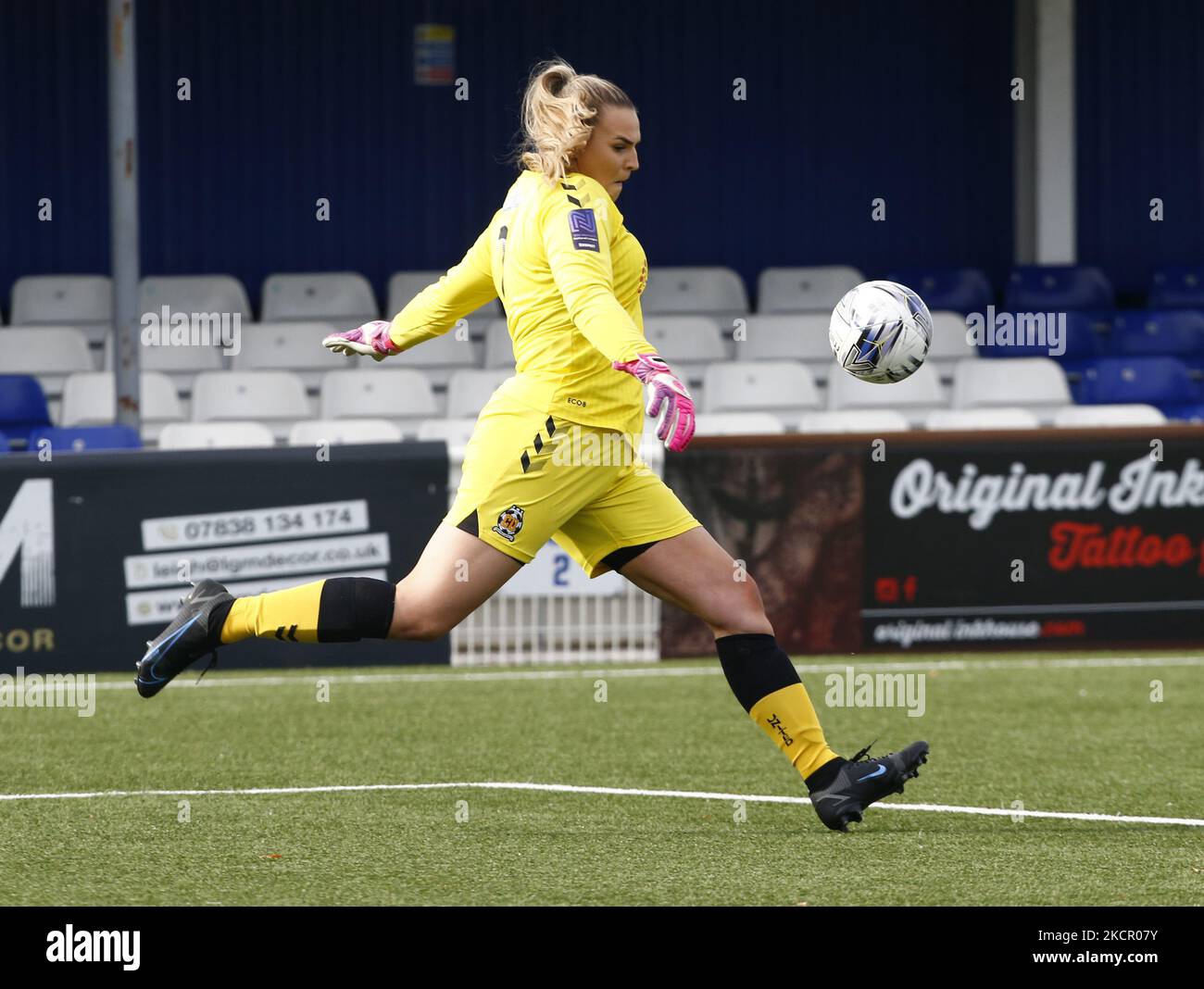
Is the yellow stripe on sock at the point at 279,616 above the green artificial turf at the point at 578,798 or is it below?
above

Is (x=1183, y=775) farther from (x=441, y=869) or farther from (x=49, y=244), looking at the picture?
(x=49, y=244)

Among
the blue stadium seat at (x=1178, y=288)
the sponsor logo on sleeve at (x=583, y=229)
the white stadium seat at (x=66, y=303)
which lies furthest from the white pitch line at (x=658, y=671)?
the blue stadium seat at (x=1178, y=288)

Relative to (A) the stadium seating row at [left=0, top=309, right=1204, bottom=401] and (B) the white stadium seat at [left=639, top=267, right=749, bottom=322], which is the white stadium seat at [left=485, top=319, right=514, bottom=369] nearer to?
(A) the stadium seating row at [left=0, top=309, right=1204, bottom=401]

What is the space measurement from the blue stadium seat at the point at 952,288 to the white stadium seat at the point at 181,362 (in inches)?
205

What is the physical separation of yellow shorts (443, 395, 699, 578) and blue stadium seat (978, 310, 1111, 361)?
9.82 m

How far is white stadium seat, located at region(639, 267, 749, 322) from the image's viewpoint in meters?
15.1

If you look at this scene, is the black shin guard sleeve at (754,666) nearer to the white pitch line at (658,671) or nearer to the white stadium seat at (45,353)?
the white pitch line at (658,671)

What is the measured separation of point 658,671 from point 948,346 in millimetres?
5694

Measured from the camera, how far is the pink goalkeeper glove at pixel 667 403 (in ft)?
15.1

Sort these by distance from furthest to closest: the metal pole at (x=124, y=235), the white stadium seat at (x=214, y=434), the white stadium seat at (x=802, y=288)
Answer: the white stadium seat at (x=802, y=288) → the white stadium seat at (x=214, y=434) → the metal pole at (x=124, y=235)

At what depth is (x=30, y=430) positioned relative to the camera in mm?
12320

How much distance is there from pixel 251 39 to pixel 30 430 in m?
5.12

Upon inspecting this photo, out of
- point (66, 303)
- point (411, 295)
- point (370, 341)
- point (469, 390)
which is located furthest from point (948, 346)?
point (370, 341)

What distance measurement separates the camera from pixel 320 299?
1488cm
